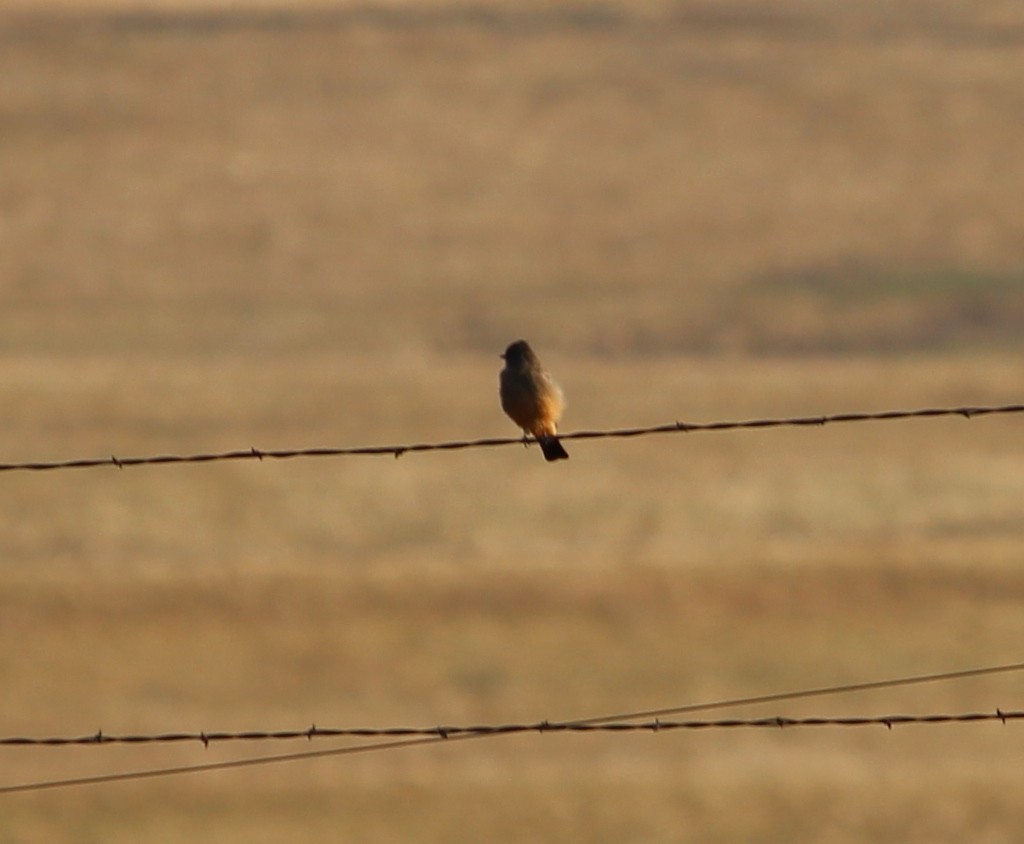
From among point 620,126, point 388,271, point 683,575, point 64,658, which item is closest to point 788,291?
point 388,271

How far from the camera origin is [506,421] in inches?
1116

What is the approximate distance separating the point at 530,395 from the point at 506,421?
15.0 meters

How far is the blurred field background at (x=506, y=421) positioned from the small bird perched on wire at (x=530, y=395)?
15.6 ft

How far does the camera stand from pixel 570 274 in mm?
38781

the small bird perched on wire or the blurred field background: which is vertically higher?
the blurred field background

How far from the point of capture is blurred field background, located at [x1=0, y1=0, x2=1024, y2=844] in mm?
18984

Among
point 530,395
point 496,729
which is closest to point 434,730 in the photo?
point 496,729

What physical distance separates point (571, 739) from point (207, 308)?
60.0 feet

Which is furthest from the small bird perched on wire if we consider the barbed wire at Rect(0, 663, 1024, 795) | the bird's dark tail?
the barbed wire at Rect(0, 663, 1024, 795)

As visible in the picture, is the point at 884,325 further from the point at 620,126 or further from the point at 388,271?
the point at 620,126

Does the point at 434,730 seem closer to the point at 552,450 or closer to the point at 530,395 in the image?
the point at 552,450

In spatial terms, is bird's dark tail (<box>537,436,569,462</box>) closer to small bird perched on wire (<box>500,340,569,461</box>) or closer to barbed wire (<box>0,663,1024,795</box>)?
small bird perched on wire (<box>500,340,569,461</box>)

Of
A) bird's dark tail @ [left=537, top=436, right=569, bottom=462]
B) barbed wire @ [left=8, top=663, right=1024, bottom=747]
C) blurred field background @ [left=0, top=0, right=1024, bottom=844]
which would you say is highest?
blurred field background @ [left=0, top=0, right=1024, bottom=844]

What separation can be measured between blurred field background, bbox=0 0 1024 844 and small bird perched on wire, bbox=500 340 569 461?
15.6ft
